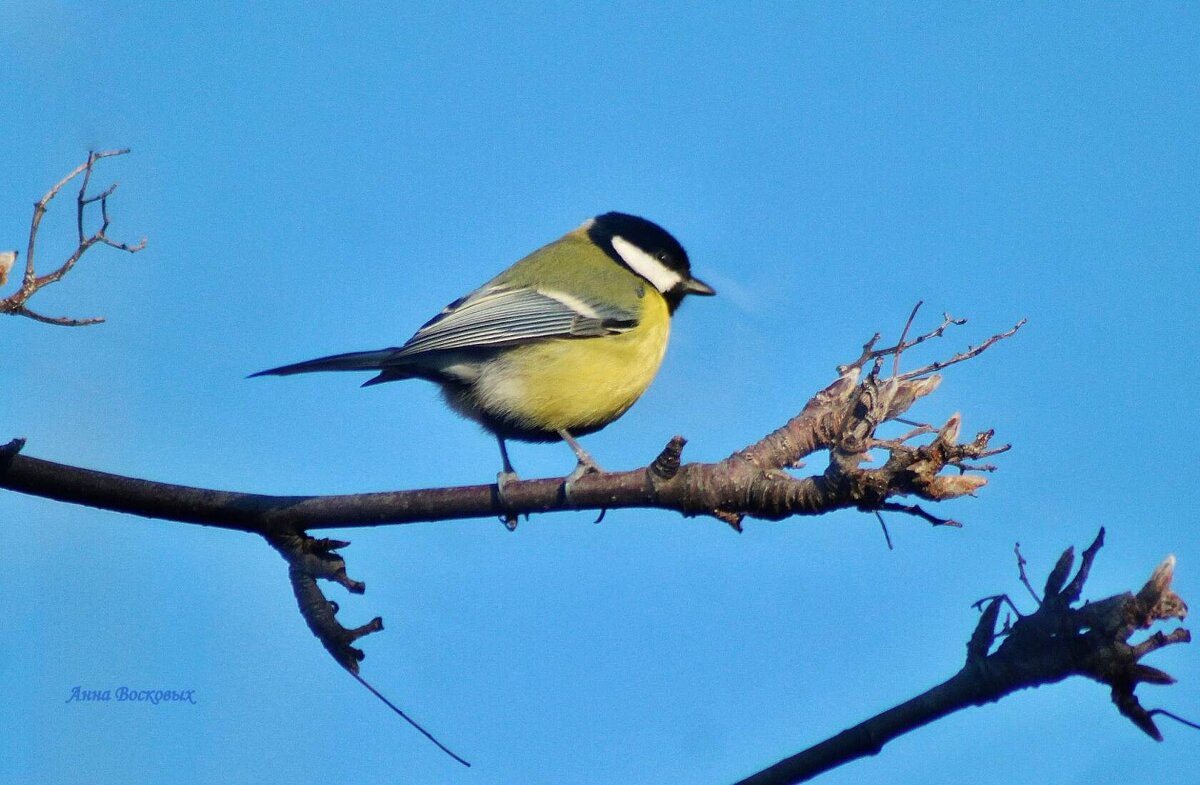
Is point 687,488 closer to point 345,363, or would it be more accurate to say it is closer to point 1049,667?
point 1049,667

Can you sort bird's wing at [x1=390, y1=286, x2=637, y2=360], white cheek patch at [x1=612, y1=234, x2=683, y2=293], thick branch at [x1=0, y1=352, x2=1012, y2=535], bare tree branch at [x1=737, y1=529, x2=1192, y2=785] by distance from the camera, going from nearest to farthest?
bare tree branch at [x1=737, y1=529, x2=1192, y2=785] → thick branch at [x1=0, y1=352, x2=1012, y2=535] → bird's wing at [x1=390, y1=286, x2=637, y2=360] → white cheek patch at [x1=612, y1=234, x2=683, y2=293]

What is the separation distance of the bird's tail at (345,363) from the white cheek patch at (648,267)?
1.55m

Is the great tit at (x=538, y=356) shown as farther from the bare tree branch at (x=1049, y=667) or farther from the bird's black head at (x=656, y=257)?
the bare tree branch at (x=1049, y=667)

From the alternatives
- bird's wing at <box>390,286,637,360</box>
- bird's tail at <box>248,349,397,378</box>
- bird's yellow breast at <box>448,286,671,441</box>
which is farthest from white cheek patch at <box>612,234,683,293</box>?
bird's tail at <box>248,349,397,378</box>

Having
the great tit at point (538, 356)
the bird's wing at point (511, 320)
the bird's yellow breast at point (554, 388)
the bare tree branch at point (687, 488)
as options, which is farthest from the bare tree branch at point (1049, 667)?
the bird's wing at point (511, 320)

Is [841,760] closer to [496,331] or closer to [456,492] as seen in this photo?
[456,492]

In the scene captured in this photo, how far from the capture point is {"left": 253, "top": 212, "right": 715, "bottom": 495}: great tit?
4.17m

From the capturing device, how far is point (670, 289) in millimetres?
5125

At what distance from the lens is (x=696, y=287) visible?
5.17 m

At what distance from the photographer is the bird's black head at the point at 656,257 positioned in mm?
5148

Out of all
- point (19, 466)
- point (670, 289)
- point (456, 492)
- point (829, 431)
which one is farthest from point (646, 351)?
point (19, 466)

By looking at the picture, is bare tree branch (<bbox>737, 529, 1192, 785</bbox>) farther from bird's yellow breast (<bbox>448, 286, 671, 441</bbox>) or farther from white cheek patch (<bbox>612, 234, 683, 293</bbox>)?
white cheek patch (<bbox>612, 234, 683, 293</bbox>)

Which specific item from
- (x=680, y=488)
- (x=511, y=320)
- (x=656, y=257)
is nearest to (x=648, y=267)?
(x=656, y=257)

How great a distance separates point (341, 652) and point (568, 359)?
1606 millimetres
